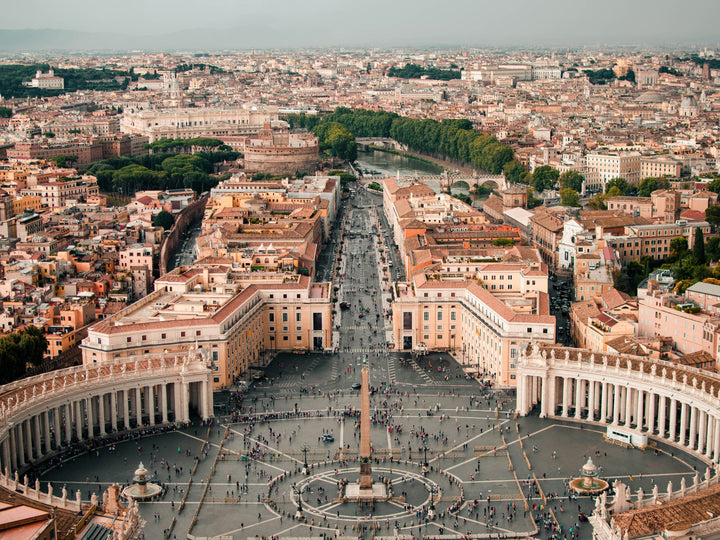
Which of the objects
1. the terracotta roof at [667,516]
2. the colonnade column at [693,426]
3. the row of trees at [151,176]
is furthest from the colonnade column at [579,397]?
the row of trees at [151,176]

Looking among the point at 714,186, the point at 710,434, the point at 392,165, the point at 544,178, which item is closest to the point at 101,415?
the point at 710,434

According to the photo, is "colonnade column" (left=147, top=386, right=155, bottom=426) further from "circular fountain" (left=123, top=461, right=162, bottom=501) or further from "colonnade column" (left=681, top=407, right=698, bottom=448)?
"colonnade column" (left=681, top=407, right=698, bottom=448)

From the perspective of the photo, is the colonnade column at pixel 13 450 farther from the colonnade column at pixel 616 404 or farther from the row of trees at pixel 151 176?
the row of trees at pixel 151 176

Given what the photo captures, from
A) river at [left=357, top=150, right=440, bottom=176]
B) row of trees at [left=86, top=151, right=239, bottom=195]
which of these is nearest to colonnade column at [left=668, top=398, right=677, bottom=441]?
row of trees at [left=86, top=151, right=239, bottom=195]

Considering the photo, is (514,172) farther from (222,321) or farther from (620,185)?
(222,321)

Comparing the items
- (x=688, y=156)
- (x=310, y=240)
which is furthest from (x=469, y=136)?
(x=310, y=240)
